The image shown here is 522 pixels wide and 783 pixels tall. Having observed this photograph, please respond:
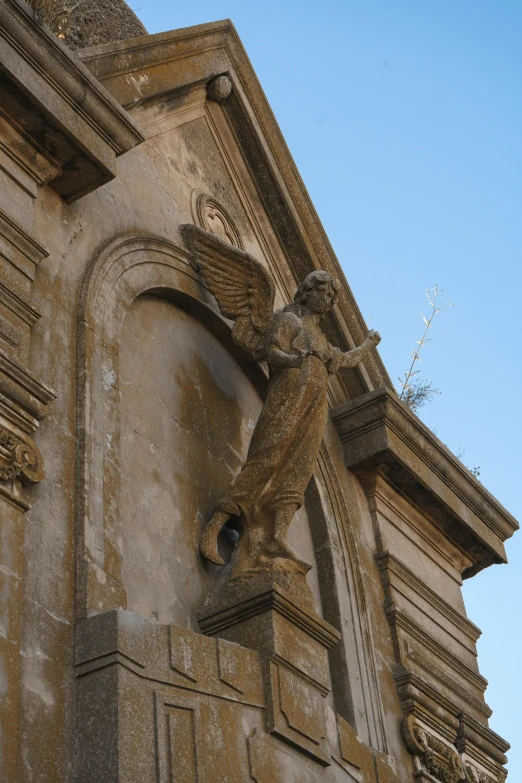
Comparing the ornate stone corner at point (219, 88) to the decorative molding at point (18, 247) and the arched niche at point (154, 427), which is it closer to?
the arched niche at point (154, 427)

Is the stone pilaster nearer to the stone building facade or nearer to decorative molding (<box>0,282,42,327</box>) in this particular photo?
the stone building facade

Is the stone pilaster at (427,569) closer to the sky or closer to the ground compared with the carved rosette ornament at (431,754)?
closer to the sky

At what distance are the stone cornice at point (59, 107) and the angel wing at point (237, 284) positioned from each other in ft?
4.34

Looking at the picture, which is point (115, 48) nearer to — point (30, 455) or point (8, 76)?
point (8, 76)

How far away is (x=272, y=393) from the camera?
8977 mm

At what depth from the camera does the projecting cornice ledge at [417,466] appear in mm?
10844

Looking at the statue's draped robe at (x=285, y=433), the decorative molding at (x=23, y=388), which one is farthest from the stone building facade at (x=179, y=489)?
the statue's draped robe at (x=285, y=433)

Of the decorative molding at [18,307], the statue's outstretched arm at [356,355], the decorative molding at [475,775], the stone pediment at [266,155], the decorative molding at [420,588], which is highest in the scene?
the stone pediment at [266,155]

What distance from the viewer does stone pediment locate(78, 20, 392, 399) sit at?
1071 centimetres

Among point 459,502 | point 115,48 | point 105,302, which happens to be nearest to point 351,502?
point 459,502

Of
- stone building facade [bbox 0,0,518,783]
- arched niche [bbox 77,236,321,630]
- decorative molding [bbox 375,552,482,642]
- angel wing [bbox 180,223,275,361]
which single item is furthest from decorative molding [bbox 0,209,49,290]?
decorative molding [bbox 375,552,482,642]

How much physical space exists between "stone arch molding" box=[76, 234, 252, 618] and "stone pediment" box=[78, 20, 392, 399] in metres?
1.68

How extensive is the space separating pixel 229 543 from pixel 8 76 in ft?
10.9

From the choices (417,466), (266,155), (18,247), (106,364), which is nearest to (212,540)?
(106,364)
